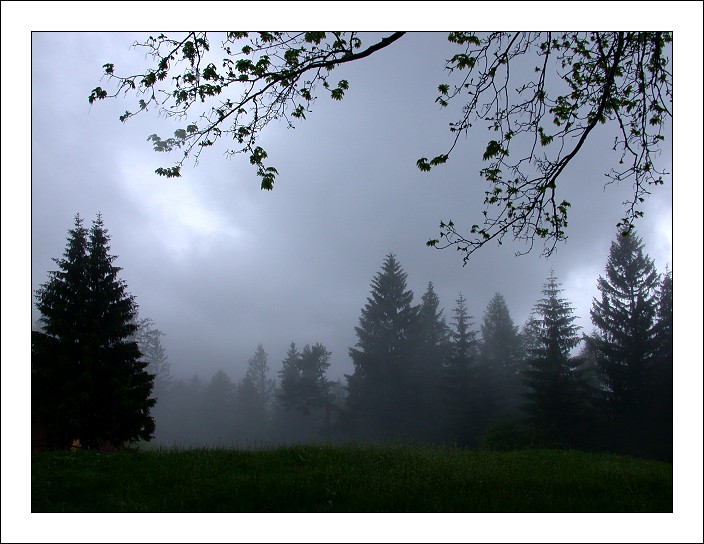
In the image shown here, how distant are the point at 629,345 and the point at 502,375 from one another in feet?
45.9

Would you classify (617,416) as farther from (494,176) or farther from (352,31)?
(352,31)

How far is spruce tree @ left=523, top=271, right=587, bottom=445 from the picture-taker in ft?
101

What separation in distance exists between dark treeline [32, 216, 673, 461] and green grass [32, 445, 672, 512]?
8.79 ft

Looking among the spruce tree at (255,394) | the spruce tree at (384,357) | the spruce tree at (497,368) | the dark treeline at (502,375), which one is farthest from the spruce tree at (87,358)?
the spruce tree at (255,394)

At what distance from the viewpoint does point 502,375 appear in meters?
41.6

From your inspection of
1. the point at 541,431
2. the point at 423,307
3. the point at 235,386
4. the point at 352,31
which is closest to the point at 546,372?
the point at 541,431

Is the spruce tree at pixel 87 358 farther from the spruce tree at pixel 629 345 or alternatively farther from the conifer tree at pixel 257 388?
the conifer tree at pixel 257 388

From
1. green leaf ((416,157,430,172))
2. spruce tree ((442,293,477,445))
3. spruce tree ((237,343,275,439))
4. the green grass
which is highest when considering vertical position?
green leaf ((416,157,430,172))

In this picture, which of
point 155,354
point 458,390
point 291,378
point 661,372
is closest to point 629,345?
point 661,372

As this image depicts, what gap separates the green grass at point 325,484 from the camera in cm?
585

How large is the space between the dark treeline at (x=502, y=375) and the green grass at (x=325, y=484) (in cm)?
1311

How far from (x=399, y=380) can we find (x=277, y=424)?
81.3ft

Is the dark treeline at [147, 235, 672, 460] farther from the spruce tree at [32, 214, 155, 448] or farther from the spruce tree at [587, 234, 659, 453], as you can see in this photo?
the spruce tree at [32, 214, 155, 448]

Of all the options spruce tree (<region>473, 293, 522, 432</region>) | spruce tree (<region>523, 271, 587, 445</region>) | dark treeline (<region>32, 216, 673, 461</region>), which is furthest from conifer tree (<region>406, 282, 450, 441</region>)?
spruce tree (<region>523, 271, 587, 445</region>)
